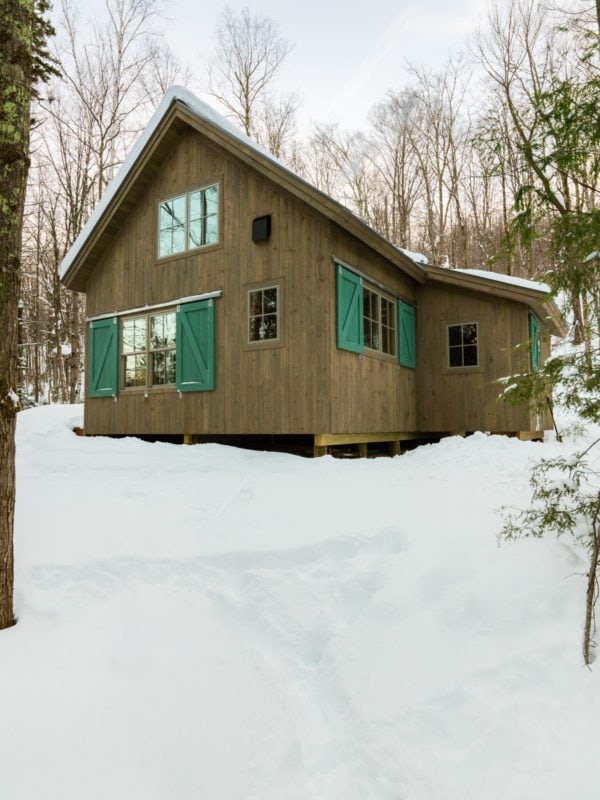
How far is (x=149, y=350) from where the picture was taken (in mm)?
9570

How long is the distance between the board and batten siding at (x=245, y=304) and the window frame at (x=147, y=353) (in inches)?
4.0

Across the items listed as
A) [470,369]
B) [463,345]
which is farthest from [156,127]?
[470,369]

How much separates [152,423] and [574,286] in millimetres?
7962

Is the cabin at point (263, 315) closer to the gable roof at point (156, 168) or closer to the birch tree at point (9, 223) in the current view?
the gable roof at point (156, 168)

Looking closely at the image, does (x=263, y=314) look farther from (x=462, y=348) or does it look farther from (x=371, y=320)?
(x=462, y=348)

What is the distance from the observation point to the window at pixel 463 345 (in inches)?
395

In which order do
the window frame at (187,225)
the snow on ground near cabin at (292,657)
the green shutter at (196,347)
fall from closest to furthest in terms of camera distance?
the snow on ground near cabin at (292,657) → the green shutter at (196,347) → the window frame at (187,225)

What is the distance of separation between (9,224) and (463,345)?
8695mm

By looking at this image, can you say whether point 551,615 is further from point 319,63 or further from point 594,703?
point 319,63

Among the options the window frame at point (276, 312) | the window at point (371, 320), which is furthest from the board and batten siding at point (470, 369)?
the window frame at point (276, 312)

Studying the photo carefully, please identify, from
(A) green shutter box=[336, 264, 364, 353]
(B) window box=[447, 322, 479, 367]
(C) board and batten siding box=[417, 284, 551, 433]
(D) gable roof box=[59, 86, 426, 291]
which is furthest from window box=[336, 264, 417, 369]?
(B) window box=[447, 322, 479, 367]

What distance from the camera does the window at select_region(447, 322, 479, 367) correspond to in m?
10.0

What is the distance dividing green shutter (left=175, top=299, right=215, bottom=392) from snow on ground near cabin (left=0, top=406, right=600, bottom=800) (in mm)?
3882

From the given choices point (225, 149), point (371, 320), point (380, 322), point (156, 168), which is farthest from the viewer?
point (156, 168)
